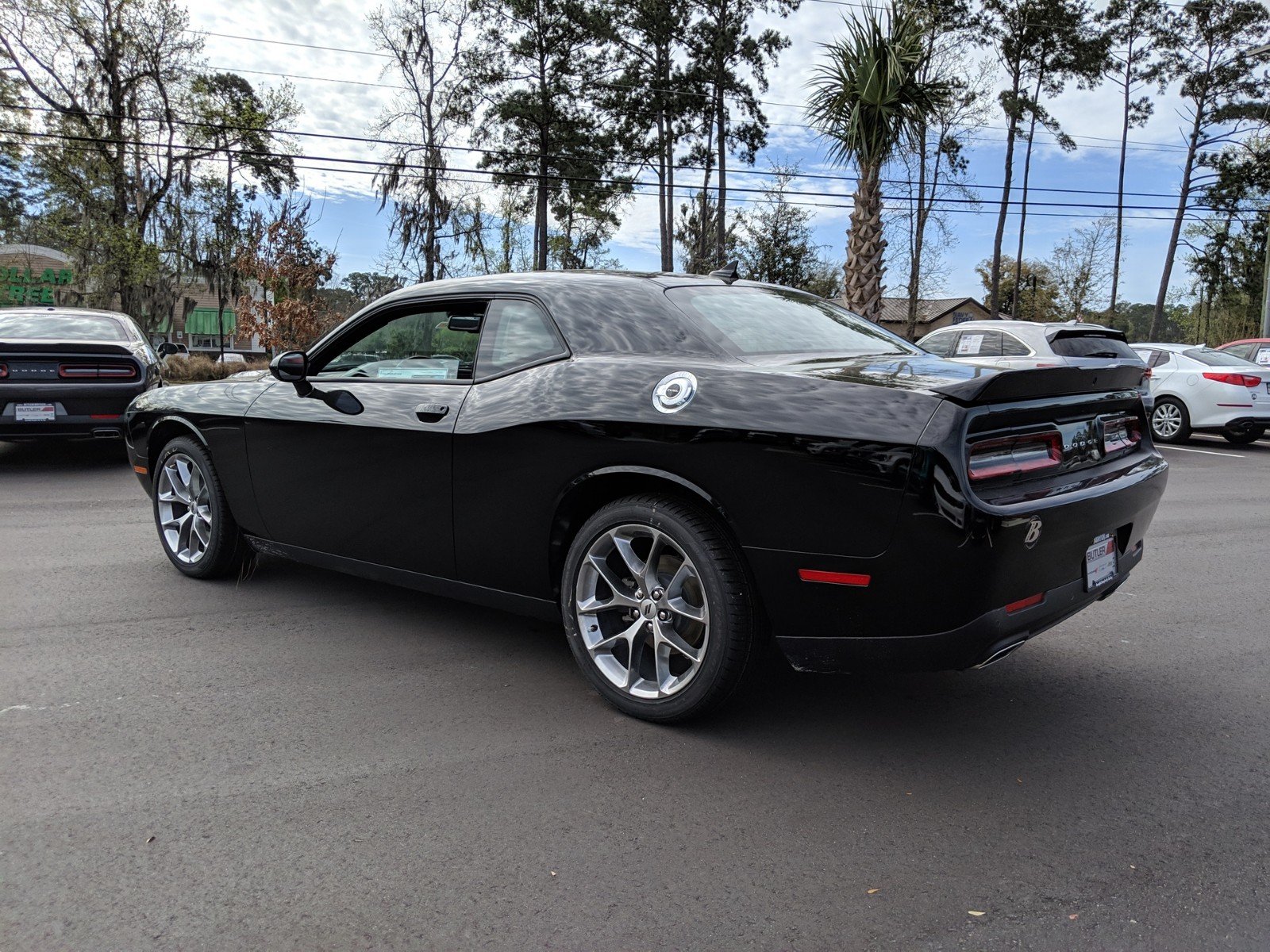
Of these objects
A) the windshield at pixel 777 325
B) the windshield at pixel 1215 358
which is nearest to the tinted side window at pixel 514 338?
the windshield at pixel 777 325

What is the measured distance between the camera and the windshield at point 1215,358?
530 inches

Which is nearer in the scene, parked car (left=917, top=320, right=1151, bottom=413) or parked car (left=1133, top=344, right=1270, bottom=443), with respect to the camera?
parked car (left=917, top=320, right=1151, bottom=413)

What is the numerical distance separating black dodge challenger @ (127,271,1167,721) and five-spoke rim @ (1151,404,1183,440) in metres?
12.0

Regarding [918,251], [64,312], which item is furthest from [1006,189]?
[64,312]

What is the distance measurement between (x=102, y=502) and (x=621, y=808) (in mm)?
6460

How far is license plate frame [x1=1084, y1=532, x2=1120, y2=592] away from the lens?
3.08 meters

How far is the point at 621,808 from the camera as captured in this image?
2.70 metres

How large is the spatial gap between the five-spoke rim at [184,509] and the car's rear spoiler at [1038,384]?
3777 mm

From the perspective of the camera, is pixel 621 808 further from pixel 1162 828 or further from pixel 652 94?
pixel 652 94

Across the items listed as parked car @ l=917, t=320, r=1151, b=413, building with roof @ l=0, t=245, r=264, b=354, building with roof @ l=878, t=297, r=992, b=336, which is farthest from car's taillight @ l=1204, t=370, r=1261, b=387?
building with roof @ l=878, t=297, r=992, b=336

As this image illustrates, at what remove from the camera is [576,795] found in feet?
9.11

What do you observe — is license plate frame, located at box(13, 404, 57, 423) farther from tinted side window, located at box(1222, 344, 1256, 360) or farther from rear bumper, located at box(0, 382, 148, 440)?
tinted side window, located at box(1222, 344, 1256, 360)

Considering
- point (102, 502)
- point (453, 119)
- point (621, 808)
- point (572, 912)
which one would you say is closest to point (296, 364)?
point (621, 808)

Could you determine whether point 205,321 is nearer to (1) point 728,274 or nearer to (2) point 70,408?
(2) point 70,408
